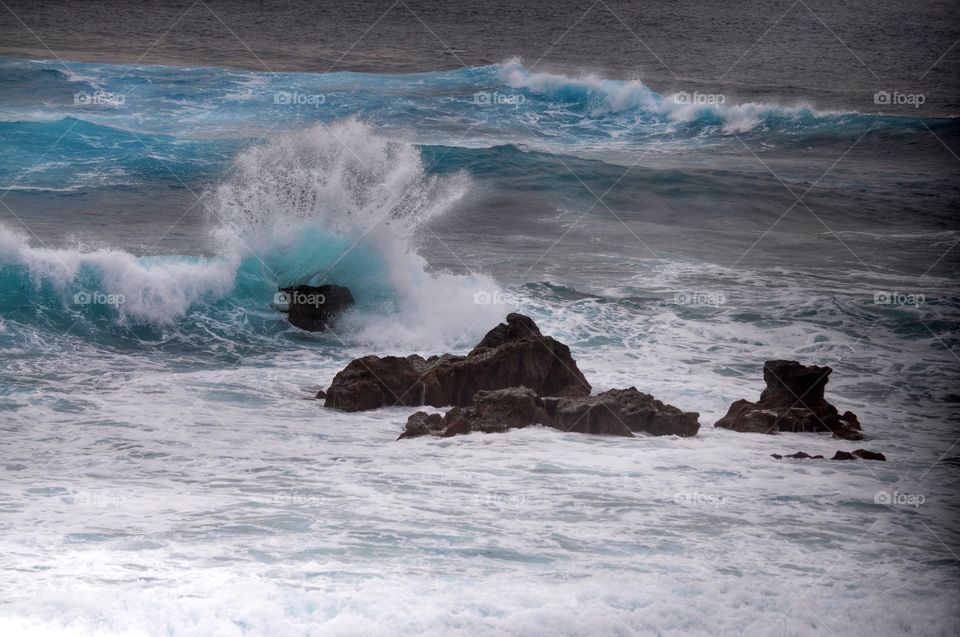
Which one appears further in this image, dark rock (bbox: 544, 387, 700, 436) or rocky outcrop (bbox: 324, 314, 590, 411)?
rocky outcrop (bbox: 324, 314, 590, 411)

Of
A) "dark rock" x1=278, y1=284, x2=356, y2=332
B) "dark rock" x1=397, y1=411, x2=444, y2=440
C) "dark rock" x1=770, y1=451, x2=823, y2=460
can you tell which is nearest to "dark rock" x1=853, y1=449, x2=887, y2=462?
"dark rock" x1=770, y1=451, x2=823, y2=460

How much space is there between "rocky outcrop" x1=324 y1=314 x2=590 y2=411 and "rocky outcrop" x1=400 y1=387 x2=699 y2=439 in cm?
50

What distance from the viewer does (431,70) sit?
32.0m

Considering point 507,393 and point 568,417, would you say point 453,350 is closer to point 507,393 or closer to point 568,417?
point 507,393

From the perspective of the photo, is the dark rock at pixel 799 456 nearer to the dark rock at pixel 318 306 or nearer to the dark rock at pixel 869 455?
the dark rock at pixel 869 455

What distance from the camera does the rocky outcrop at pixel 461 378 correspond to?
10.1 m

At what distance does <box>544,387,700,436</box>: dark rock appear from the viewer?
9461 millimetres

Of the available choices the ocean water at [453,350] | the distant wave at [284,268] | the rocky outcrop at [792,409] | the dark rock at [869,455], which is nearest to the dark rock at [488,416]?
the ocean water at [453,350]

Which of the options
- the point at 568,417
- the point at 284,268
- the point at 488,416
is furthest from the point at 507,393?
the point at 284,268

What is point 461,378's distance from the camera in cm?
1014

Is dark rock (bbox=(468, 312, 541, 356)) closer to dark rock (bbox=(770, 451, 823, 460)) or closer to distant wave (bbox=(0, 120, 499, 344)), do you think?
distant wave (bbox=(0, 120, 499, 344))

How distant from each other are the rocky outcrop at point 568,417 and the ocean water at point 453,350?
8.1 inches

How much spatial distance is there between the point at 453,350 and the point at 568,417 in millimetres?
3290

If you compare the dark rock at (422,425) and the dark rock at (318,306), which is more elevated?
the dark rock at (318,306)
